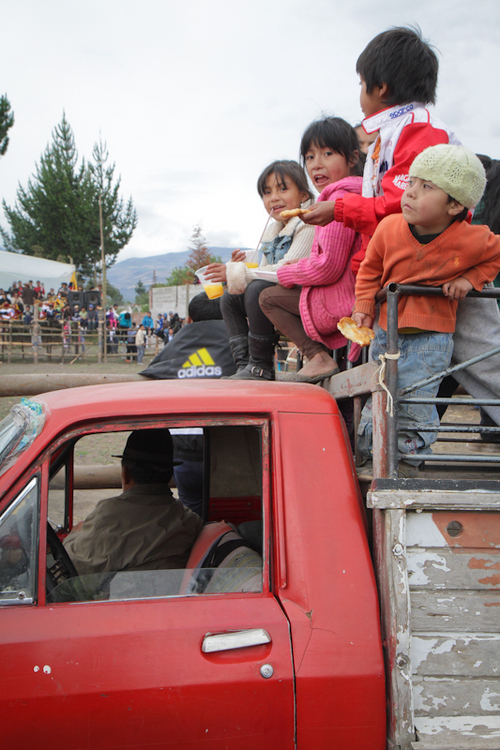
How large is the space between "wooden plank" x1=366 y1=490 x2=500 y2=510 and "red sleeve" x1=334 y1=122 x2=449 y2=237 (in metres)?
1.11

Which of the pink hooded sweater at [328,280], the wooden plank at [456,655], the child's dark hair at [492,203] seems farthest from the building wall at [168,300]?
the wooden plank at [456,655]

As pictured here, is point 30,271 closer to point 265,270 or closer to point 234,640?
point 265,270

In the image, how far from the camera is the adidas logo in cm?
372

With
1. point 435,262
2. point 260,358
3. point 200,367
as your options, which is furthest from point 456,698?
point 200,367

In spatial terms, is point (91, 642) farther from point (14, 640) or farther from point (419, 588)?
point (419, 588)

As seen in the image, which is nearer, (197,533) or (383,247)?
(383,247)

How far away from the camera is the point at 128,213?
4462 cm

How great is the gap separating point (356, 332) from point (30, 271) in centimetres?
3312

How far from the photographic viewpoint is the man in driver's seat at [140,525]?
1964 millimetres

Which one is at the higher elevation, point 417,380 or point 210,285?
point 210,285

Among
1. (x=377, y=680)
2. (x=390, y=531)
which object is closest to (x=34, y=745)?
(x=377, y=680)

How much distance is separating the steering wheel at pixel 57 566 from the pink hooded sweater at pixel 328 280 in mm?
1345

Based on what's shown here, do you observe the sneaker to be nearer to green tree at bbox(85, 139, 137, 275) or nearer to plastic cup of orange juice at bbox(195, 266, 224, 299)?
plastic cup of orange juice at bbox(195, 266, 224, 299)

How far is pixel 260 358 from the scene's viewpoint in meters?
2.91
